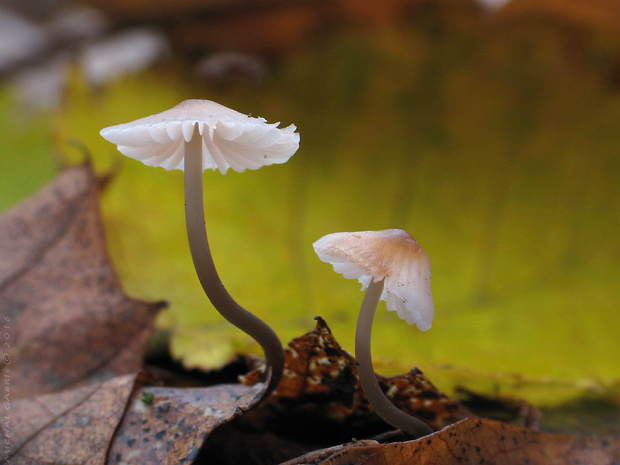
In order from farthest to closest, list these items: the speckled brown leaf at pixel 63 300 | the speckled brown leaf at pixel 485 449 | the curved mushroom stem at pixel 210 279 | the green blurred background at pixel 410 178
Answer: the green blurred background at pixel 410 178, the speckled brown leaf at pixel 63 300, the curved mushroom stem at pixel 210 279, the speckled brown leaf at pixel 485 449

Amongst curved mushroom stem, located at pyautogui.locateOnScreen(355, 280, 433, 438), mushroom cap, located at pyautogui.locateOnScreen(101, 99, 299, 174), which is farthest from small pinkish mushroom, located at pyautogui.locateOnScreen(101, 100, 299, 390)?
curved mushroom stem, located at pyautogui.locateOnScreen(355, 280, 433, 438)

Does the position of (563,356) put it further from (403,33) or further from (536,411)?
(403,33)

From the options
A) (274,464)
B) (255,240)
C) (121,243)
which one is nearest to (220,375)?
(274,464)

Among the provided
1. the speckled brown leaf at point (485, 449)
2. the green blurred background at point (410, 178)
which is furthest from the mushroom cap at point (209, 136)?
the speckled brown leaf at point (485, 449)

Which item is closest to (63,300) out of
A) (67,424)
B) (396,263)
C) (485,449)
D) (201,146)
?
(67,424)

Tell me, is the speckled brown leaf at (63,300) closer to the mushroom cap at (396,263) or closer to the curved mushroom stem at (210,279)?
the curved mushroom stem at (210,279)

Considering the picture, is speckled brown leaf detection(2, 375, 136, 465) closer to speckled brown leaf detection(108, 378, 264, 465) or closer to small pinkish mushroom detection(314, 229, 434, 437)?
speckled brown leaf detection(108, 378, 264, 465)
